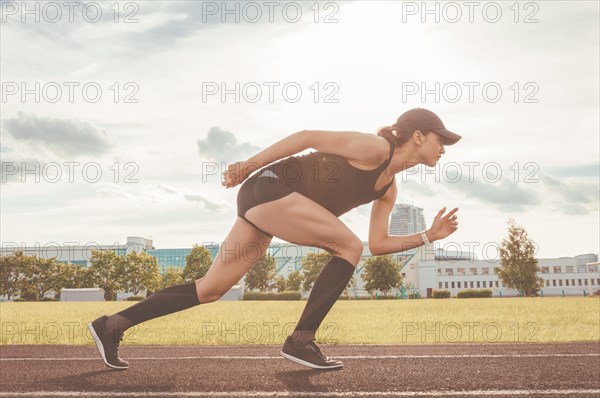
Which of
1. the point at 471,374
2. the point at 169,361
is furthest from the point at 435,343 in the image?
the point at 169,361

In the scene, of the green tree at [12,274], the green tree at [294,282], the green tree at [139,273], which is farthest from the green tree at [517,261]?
the green tree at [12,274]

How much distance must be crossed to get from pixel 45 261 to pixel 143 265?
13.7 meters

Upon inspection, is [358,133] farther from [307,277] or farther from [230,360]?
[307,277]

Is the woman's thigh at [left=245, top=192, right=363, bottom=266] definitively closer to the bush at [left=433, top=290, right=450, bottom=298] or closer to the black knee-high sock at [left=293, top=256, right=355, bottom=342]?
the black knee-high sock at [left=293, top=256, right=355, bottom=342]

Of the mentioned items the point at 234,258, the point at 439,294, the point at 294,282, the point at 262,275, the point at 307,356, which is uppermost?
the point at 234,258

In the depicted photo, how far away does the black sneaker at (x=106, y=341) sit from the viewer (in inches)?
161

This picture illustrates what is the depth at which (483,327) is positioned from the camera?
1593cm

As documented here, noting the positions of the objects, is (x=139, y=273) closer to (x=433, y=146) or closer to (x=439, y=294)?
(x=439, y=294)

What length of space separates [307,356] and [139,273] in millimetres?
79655

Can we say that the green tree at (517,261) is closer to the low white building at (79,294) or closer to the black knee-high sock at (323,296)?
the low white building at (79,294)

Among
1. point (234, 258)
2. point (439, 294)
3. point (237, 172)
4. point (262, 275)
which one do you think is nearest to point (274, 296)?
point (439, 294)

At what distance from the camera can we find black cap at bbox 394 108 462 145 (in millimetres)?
3367

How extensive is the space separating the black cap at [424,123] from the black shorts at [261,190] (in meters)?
0.84

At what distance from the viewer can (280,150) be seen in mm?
3387
